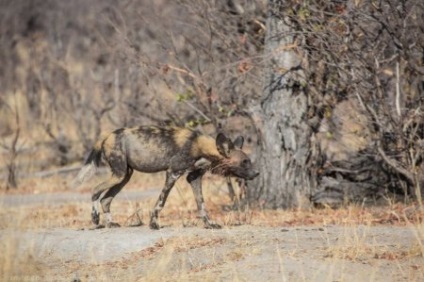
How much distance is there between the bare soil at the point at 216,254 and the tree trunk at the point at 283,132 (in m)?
2.50

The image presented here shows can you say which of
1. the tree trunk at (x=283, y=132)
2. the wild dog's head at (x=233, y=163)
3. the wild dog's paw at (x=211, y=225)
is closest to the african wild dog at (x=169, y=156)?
the wild dog's head at (x=233, y=163)

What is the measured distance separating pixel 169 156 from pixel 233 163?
2.83 feet

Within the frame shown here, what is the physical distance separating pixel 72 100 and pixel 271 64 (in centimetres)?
988

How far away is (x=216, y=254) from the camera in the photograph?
27.0 feet

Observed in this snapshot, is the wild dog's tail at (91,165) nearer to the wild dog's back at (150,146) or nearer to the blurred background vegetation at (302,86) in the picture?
the wild dog's back at (150,146)

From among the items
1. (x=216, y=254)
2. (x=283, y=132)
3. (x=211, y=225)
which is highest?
(x=283, y=132)

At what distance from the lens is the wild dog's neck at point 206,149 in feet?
35.9

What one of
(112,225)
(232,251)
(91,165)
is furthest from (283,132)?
(232,251)

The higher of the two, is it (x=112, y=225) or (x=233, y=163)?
(x=233, y=163)

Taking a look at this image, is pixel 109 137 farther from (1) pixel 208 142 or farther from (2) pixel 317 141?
(2) pixel 317 141

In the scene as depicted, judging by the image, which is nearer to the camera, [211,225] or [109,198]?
[211,225]

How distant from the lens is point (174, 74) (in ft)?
51.6

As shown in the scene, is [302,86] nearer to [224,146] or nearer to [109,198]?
[224,146]

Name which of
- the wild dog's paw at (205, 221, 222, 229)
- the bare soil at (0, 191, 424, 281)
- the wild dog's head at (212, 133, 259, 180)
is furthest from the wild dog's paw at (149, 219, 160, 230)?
the wild dog's head at (212, 133, 259, 180)
